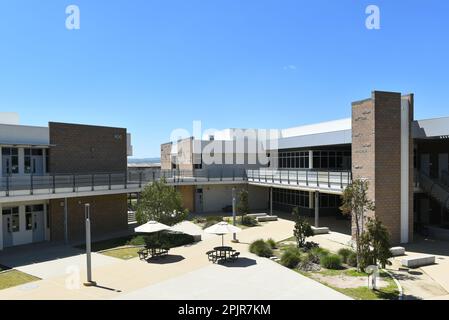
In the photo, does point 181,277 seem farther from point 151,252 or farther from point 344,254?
point 344,254

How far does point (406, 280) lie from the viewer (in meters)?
14.4

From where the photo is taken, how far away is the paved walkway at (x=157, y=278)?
12758 mm

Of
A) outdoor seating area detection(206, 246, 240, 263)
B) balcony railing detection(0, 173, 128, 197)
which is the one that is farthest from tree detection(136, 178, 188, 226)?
outdoor seating area detection(206, 246, 240, 263)

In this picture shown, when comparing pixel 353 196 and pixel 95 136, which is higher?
pixel 95 136

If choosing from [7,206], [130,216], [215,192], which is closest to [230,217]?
[215,192]

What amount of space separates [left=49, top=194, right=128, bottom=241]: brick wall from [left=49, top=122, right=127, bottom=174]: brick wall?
2.29 m

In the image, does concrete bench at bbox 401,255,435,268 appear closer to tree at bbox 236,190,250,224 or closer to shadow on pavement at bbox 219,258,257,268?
shadow on pavement at bbox 219,258,257,268

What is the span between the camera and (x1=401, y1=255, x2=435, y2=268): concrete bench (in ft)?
53.4

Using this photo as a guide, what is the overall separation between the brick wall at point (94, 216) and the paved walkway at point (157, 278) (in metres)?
3.79

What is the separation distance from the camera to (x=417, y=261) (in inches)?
649

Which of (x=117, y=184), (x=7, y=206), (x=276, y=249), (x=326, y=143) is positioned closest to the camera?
(x=276, y=249)

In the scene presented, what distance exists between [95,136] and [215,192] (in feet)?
46.7
